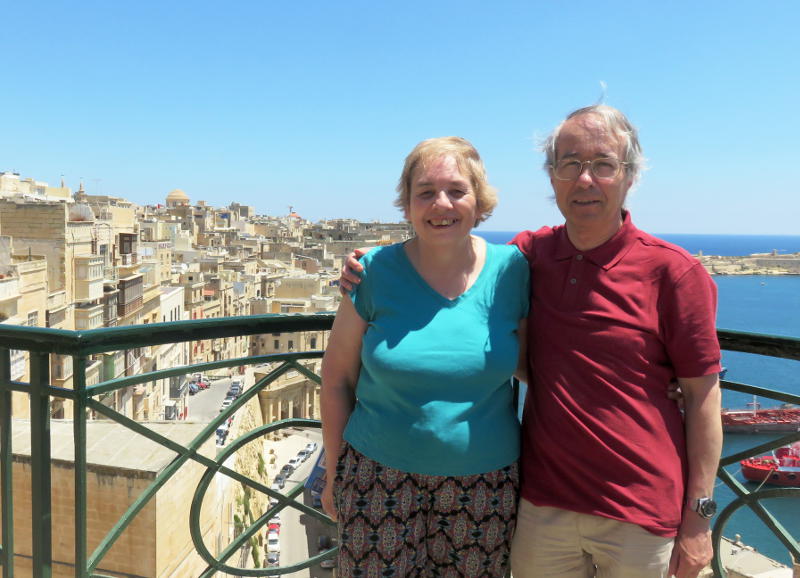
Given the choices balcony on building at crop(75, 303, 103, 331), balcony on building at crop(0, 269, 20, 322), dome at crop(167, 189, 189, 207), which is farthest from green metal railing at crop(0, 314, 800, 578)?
dome at crop(167, 189, 189, 207)

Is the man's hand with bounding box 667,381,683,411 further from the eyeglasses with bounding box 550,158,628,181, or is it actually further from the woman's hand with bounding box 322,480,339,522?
the woman's hand with bounding box 322,480,339,522

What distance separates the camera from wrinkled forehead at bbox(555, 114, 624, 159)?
186cm

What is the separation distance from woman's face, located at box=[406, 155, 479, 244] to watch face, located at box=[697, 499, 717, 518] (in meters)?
0.97

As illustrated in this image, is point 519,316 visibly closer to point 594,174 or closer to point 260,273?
point 594,174

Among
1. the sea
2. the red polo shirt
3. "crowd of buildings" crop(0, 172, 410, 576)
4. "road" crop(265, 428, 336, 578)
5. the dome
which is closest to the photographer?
the red polo shirt

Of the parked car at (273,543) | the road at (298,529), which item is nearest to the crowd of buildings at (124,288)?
the road at (298,529)

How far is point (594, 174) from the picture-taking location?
1874mm

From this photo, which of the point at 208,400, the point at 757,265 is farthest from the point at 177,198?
the point at 757,265

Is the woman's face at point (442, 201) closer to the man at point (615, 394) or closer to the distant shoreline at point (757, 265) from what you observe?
the man at point (615, 394)

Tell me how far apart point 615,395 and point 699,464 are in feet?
0.95

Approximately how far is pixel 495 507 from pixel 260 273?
42.4 meters

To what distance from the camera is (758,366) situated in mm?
45312

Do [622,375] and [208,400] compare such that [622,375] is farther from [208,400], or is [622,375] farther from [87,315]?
[208,400]

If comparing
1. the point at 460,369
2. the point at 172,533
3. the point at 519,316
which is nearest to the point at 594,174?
the point at 519,316
